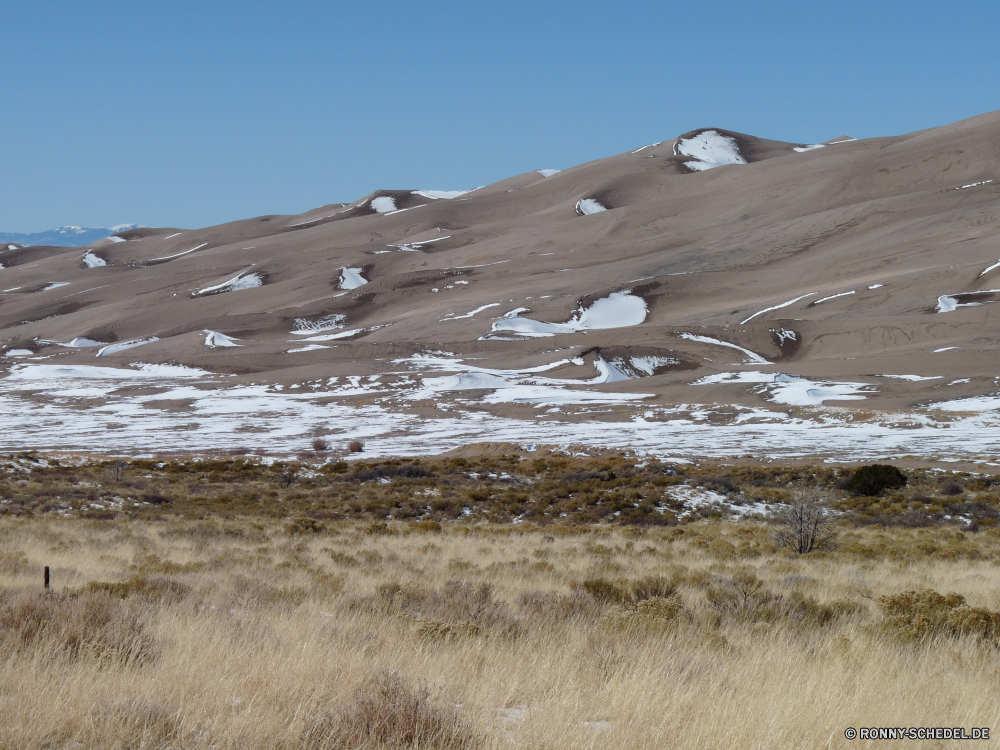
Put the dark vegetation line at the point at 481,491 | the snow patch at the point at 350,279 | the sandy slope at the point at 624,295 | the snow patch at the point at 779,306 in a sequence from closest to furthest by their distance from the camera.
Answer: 1. the dark vegetation line at the point at 481,491
2. the sandy slope at the point at 624,295
3. the snow patch at the point at 779,306
4. the snow patch at the point at 350,279

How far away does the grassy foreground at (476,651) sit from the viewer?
358cm

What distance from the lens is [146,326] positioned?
125 meters

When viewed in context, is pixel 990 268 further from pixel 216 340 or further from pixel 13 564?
pixel 13 564

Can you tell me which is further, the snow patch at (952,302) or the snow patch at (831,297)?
the snow patch at (831,297)

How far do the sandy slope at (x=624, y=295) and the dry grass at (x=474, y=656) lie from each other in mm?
44159

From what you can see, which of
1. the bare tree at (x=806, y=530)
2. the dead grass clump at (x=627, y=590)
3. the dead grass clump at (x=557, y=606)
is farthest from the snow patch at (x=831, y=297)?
the dead grass clump at (x=557, y=606)

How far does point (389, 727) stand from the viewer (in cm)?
355

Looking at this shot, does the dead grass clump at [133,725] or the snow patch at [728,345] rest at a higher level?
the snow patch at [728,345]

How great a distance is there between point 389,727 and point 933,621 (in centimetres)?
514

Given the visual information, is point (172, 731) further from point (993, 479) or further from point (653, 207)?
point (653, 207)

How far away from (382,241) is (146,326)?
7037cm

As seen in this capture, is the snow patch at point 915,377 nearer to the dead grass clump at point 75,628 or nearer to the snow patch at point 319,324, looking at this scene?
the dead grass clump at point 75,628

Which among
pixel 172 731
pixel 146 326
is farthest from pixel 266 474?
pixel 146 326

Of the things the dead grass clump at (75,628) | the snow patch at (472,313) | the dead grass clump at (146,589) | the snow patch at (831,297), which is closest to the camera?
the dead grass clump at (75,628)
